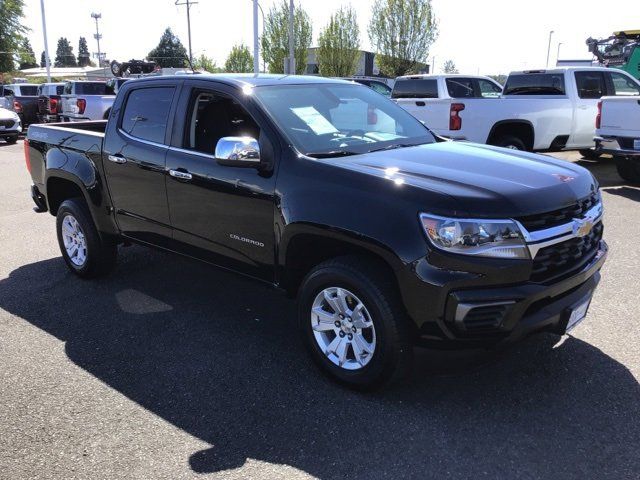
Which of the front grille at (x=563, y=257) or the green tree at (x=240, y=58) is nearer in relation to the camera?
the front grille at (x=563, y=257)

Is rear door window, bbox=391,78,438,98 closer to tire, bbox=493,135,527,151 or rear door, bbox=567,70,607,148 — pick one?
tire, bbox=493,135,527,151

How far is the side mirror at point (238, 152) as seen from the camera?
11.6 feet

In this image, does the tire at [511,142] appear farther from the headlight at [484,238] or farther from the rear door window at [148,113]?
the headlight at [484,238]

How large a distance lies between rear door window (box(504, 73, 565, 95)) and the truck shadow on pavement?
26.6 ft

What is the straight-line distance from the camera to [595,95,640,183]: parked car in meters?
9.02

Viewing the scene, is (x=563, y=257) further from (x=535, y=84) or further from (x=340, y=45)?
(x=340, y=45)

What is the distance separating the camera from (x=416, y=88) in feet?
41.3

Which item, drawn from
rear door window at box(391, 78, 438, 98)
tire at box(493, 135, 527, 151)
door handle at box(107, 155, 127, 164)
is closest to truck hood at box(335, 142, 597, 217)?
door handle at box(107, 155, 127, 164)

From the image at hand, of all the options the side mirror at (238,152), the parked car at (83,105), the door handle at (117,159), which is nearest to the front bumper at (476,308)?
the side mirror at (238,152)

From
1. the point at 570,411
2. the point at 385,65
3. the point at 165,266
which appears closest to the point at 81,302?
the point at 165,266

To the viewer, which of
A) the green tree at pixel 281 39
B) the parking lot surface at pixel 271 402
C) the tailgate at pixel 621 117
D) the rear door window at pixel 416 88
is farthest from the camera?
the green tree at pixel 281 39

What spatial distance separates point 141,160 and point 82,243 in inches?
54.5

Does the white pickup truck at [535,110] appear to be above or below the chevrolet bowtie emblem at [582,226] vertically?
above

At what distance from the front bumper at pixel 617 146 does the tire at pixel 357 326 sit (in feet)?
24.6
